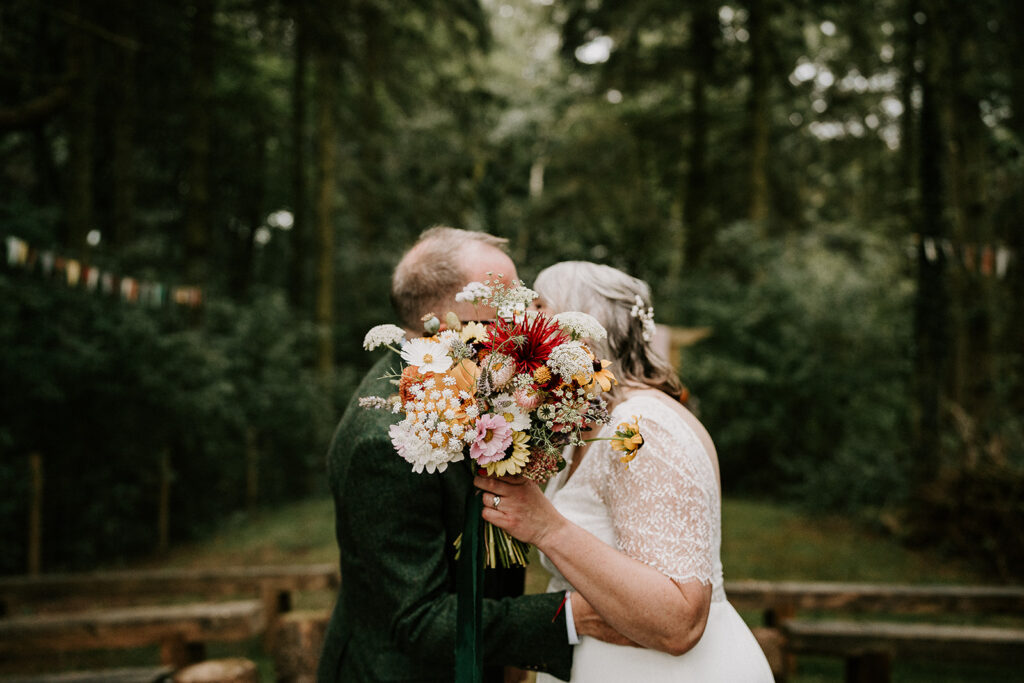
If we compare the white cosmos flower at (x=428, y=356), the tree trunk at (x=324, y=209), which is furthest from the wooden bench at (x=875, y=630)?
the tree trunk at (x=324, y=209)

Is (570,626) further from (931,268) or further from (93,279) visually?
(931,268)

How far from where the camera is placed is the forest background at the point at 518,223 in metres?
8.14

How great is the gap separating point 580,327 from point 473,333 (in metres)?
0.24

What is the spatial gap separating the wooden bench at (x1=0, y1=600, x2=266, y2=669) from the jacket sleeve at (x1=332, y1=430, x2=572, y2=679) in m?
2.57

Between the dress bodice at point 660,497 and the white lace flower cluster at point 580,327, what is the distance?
1.04 ft

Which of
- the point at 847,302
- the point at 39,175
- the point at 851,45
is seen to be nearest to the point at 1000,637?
the point at 847,302

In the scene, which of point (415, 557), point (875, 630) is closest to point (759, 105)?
point (875, 630)

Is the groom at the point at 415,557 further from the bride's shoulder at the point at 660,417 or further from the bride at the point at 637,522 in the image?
the bride's shoulder at the point at 660,417

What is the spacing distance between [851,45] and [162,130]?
12379 mm

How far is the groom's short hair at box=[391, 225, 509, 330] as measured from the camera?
2260 mm

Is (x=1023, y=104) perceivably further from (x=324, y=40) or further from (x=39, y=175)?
(x=39, y=175)

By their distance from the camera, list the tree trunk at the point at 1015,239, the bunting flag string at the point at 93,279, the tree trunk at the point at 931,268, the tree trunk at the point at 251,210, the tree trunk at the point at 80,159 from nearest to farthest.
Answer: the tree trunk at the point at 1015,239 → the bunting flag string at the point at 93,279 → the tree trunk at the point at 931,268 → the tree trunk at the point at 80,159 → the tree trunk at the point at 251,210

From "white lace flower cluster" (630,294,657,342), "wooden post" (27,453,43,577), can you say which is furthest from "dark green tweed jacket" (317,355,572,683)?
"wooden post" (27,453,43,577)

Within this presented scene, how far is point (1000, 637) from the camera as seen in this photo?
4.02m
